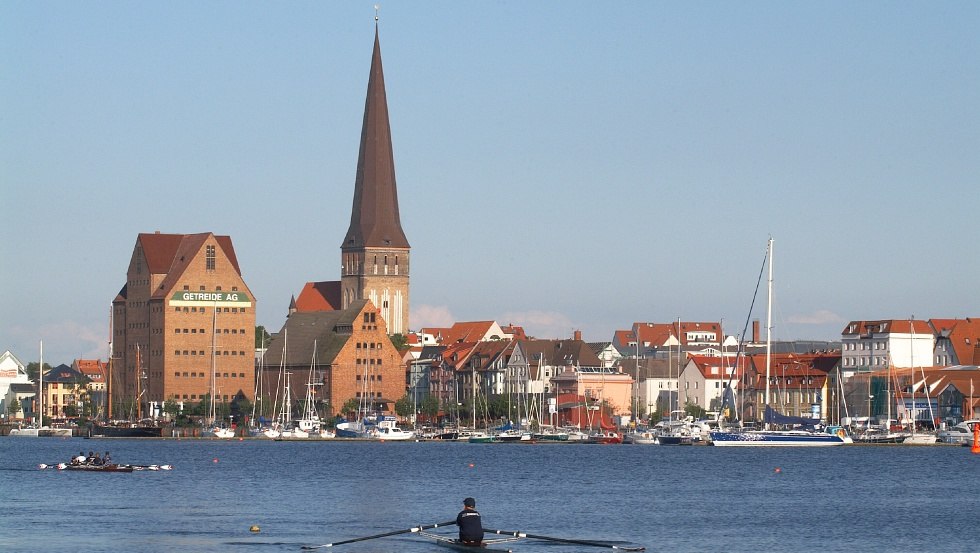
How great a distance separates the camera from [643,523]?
68188 mm

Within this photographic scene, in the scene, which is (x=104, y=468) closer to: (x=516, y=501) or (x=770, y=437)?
(x=516, y=501)

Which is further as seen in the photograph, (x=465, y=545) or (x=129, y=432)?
(x=129, y=432)

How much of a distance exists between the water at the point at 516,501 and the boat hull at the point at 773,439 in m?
1.72

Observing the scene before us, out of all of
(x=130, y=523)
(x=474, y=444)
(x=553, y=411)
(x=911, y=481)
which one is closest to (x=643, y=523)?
(x=130, y=523)

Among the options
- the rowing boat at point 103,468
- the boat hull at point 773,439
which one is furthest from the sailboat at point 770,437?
the rowing boat at point 103,468

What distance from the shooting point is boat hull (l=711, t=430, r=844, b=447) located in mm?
134250

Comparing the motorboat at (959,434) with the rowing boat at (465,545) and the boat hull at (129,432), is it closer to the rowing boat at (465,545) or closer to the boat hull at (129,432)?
the boat hull at (129,432)

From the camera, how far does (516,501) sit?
79.5m

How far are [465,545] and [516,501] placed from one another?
955 inches

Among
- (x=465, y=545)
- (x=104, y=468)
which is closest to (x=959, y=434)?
(x=104, y=468)

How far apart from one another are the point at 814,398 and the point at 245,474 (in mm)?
106486

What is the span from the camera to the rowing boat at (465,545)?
181 feet

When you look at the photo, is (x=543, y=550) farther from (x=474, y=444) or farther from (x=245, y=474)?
(x=474, y=444)

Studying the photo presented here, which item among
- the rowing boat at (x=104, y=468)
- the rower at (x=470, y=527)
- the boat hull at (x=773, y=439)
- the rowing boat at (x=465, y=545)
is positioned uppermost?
the boat hull at (x=773, y=439)
